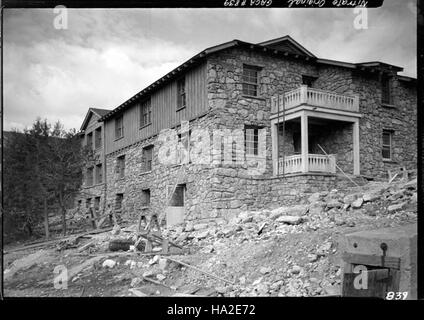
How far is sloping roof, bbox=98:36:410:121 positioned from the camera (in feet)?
13.8

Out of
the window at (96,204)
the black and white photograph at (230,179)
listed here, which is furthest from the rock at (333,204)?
the window at (96,204)

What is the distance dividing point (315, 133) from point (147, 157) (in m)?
1.84

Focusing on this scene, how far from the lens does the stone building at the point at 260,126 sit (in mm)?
4266

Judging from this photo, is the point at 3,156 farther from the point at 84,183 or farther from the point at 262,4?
the point at 262,4

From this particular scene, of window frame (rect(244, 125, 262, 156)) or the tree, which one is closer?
the tree

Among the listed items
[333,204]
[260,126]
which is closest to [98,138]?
[260,126]

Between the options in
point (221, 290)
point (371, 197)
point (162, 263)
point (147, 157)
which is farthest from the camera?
point (147, 157)

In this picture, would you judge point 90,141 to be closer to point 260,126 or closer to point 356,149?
point 260,126

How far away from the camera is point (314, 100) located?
4.38 meters

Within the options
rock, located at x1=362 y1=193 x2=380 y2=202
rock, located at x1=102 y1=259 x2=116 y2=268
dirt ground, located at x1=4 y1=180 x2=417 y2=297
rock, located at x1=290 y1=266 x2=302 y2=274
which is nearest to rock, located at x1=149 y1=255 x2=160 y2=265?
dirt ground, located at x1=4 y1=180 x2=417 y2=297

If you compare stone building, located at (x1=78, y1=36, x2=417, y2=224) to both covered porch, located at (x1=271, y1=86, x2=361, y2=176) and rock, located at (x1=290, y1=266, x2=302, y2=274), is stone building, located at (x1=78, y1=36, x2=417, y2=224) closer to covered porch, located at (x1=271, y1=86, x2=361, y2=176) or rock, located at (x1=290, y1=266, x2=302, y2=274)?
covered porch, located at (x1=271, y1=86, x2=361, y2=176)

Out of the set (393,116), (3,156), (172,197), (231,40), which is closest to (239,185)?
(172,197)

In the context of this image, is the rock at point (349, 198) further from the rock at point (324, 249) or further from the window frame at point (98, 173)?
the window frame at point (98, 173)

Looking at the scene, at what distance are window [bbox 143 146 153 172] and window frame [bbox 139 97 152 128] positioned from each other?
0.27m
